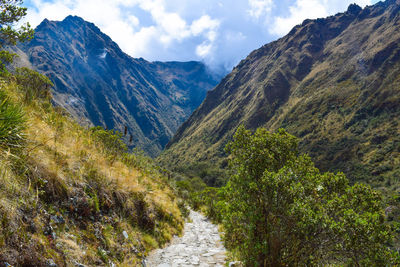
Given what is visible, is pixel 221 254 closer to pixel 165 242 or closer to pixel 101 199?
pixel 165 242

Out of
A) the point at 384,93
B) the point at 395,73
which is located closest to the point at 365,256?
the point at 384,93

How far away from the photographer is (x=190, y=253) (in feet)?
25.9

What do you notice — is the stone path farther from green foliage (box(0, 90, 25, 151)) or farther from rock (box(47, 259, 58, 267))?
green foliage (box(0, 90, 25, 151))

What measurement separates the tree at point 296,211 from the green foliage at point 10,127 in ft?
15.9

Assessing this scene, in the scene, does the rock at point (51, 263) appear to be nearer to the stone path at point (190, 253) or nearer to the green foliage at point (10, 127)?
the green foliage at point (10, 127)

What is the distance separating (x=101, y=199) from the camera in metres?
6.39

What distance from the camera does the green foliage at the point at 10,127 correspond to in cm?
415

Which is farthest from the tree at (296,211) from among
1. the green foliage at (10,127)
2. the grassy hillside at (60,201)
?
the green foliage at (10,127)

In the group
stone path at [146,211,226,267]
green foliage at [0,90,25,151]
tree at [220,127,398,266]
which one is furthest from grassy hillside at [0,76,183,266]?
tree at [220,127,398,266]

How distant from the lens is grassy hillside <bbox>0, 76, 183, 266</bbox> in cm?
355

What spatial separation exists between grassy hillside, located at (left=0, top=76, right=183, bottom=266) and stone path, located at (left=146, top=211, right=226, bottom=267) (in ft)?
1.55

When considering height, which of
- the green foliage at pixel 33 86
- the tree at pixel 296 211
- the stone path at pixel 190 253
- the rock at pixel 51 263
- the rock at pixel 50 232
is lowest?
the stone path at pixel 190 253

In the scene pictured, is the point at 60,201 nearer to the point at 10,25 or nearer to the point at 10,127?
the point at 10,127

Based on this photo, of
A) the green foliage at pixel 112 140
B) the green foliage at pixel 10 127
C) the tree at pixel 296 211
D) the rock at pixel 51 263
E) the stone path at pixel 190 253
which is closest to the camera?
the rock at pixel 51 263
